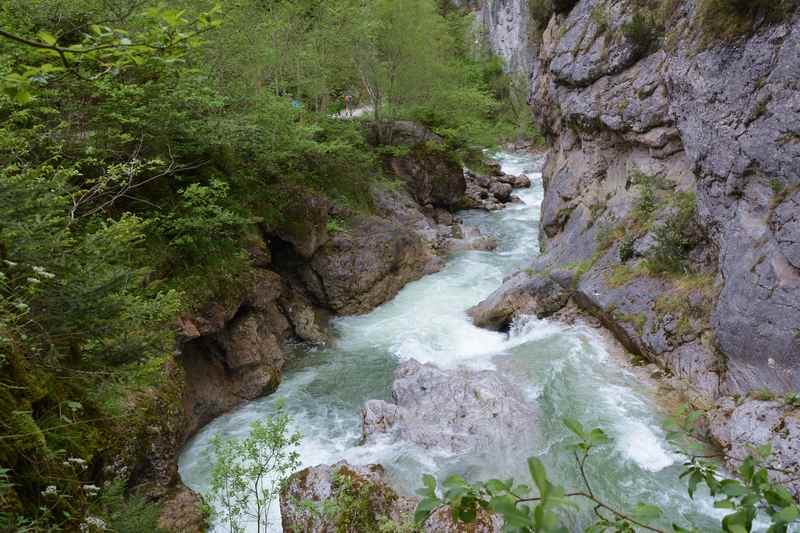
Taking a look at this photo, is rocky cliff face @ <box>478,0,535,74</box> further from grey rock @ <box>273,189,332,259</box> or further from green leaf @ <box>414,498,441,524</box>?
green leaf @ <box>414,498,441,524</box>

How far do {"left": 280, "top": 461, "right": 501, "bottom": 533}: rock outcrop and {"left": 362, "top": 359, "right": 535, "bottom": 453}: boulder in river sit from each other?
66.0 inches

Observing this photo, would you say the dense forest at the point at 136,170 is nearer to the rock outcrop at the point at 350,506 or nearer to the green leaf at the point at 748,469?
the rock outcrop at the point at 350,506

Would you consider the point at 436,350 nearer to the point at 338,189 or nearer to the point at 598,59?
the point at 338,189

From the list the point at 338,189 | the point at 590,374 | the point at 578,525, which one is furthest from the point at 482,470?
the point at 338,189

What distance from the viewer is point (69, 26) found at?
8.45m

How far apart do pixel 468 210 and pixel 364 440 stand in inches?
692

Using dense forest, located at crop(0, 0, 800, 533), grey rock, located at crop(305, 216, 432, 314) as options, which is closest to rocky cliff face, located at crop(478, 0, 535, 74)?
dense forest, located at crop(0, 0, 800, 533)

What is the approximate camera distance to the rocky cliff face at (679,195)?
24.4 ft

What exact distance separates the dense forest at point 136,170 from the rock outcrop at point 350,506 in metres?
1.74

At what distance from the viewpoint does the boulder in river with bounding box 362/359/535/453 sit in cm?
797

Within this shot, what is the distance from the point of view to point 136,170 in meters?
6.59

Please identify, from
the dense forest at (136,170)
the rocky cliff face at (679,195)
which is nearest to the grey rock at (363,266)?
the dense forest at (136,170)

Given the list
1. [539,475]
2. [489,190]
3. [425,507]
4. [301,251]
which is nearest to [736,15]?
[539,475]

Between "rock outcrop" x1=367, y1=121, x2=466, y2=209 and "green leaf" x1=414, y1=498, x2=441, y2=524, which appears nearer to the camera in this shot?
"green leaf" x1=414, y1=498, x2=441, y2=524
